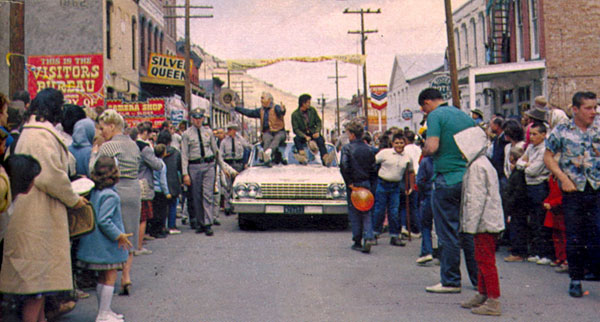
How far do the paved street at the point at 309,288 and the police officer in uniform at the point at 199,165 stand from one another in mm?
1554

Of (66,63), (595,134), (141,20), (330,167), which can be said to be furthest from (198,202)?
(141,20)

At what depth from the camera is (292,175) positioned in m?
12.2

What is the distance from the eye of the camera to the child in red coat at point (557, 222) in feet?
26.3

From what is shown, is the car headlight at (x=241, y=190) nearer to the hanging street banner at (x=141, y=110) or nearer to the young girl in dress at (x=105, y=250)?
the young girl in dress at (x=105, y=250)

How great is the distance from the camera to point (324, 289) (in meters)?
6.97

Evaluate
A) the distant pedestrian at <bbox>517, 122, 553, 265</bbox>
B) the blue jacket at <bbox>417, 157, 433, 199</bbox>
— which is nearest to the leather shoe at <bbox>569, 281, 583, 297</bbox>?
the distant pedestrian at <bbox>517, 122, 553, 265</bbox>

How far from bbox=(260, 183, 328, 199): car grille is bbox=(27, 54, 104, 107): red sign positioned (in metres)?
15.3

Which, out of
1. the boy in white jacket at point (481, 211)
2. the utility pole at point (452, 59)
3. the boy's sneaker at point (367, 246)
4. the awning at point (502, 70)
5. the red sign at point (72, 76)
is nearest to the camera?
the boy in white jacket at point (481, 211)

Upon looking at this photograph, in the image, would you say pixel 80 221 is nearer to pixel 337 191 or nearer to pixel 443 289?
pixel 443 289

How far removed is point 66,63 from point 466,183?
2228 centimetres

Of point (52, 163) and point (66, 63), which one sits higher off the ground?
point (66, 63)

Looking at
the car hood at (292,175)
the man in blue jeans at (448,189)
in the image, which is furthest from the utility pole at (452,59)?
the man in blue jeans at (448,189)

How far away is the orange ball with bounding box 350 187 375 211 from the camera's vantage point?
955cm

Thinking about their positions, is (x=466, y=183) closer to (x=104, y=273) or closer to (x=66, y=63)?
(x=104, y=273)
